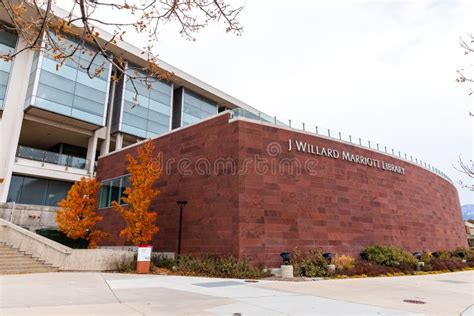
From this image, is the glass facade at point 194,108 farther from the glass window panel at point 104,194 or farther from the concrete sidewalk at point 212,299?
the concrete sidewalk at point 212,299

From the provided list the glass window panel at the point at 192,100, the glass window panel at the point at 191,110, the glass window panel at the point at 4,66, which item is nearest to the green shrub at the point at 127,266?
the glass window panel at the point at 4,66

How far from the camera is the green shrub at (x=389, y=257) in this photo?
693 inches

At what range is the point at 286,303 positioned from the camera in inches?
297

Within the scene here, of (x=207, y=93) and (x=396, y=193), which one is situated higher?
(x=207, y=93)

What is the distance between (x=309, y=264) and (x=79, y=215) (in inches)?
→ 581

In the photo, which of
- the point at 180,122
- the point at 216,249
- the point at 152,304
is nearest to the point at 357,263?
the point at 216,249

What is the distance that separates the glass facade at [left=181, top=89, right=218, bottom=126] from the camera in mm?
40656

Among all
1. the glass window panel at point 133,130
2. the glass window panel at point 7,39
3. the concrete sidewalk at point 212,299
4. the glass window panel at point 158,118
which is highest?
the glass window panel at point 7,39

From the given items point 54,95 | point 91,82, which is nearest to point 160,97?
point 91,82

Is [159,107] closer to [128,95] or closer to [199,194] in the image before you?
[128,95]

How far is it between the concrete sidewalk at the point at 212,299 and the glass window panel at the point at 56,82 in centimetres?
2355

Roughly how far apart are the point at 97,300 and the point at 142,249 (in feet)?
23.3

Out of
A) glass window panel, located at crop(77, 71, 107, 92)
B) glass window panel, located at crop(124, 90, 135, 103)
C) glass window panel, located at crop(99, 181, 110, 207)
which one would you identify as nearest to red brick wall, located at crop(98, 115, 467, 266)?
glass window panel, located at crop(99, 181, 110, 207)

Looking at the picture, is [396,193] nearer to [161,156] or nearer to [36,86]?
[161,156]
